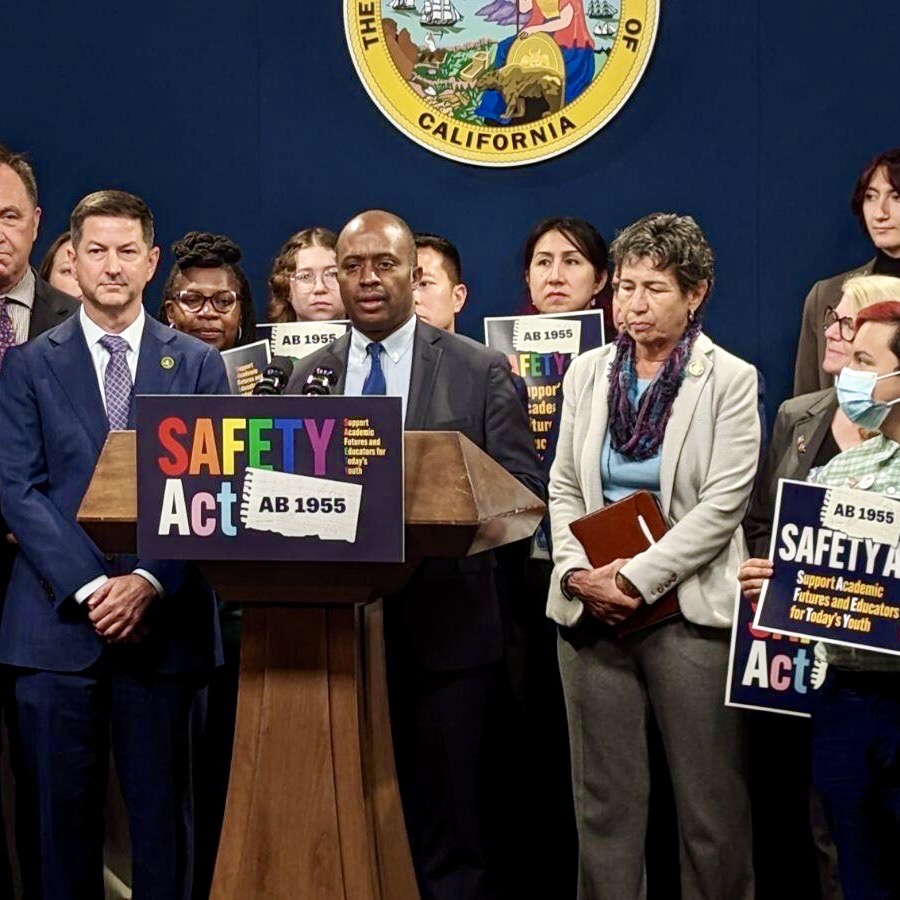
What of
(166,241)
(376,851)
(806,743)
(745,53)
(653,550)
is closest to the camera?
(376,851)

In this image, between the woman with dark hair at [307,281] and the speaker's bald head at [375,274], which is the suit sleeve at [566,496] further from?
the woman with dark hair at [307,281]

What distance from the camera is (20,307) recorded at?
3.69 metres

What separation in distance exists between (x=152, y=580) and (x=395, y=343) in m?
0.76

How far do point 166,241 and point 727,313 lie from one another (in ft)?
6.41

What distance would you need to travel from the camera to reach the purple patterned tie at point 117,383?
313 cm

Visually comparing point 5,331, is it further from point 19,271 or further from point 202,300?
point 202,300

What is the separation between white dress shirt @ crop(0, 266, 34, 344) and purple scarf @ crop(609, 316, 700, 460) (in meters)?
1.46

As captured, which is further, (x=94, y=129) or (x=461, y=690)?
(x=94, y=129)

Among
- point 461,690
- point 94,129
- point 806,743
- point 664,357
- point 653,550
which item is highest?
point 94,129

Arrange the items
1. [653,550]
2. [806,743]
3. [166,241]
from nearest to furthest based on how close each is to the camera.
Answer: [653,550], [806,743], [166,241]

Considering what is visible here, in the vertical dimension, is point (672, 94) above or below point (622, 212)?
above

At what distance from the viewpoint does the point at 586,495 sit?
334cm

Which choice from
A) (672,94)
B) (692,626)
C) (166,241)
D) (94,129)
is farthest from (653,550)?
(94,129)

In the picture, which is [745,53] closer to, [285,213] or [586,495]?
[285,213]
